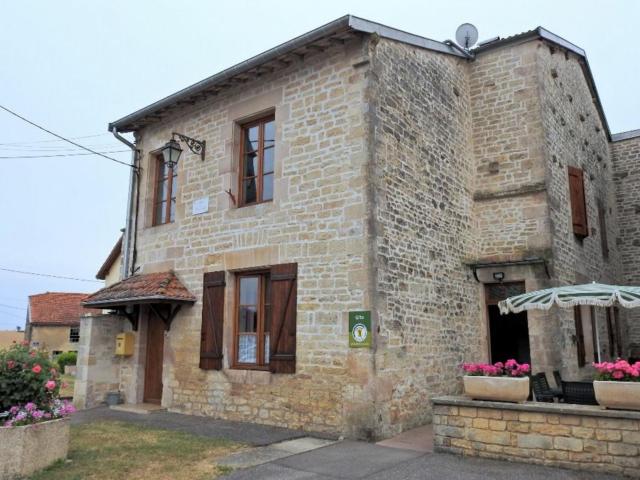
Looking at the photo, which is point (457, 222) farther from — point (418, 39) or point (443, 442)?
point (443, 442)

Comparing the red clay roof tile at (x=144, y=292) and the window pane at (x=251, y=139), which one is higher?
the window pane at (x=251, y=139)

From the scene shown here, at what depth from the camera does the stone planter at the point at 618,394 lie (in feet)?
16.0

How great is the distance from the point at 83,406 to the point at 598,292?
8807 mm

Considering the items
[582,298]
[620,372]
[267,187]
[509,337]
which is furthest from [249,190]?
[509,337]

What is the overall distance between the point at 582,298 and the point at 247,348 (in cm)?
488

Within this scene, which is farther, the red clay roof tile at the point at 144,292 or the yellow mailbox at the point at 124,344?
the yellow mailbox at the point at 124,344

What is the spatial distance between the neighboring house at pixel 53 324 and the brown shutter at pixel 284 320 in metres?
25.9

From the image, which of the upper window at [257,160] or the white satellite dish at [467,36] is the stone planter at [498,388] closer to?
the upper window at [257,160]

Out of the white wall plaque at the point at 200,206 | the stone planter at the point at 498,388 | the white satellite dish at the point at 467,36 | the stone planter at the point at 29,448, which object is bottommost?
the stone planter at the point at 29,448

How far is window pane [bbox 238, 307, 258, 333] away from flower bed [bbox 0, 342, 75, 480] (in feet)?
9.98

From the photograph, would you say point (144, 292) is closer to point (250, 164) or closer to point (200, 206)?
point (200, 206)

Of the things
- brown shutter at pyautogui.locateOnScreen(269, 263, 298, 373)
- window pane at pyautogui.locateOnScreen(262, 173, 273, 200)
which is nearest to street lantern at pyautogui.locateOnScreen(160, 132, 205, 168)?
window pane at pyautogui.locateOnScreen(262, 173, 273, 200)

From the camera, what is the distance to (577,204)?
10383mm

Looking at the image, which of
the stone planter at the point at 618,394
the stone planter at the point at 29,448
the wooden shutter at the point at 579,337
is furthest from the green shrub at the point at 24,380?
the wooden shutter at the point at 579,337
